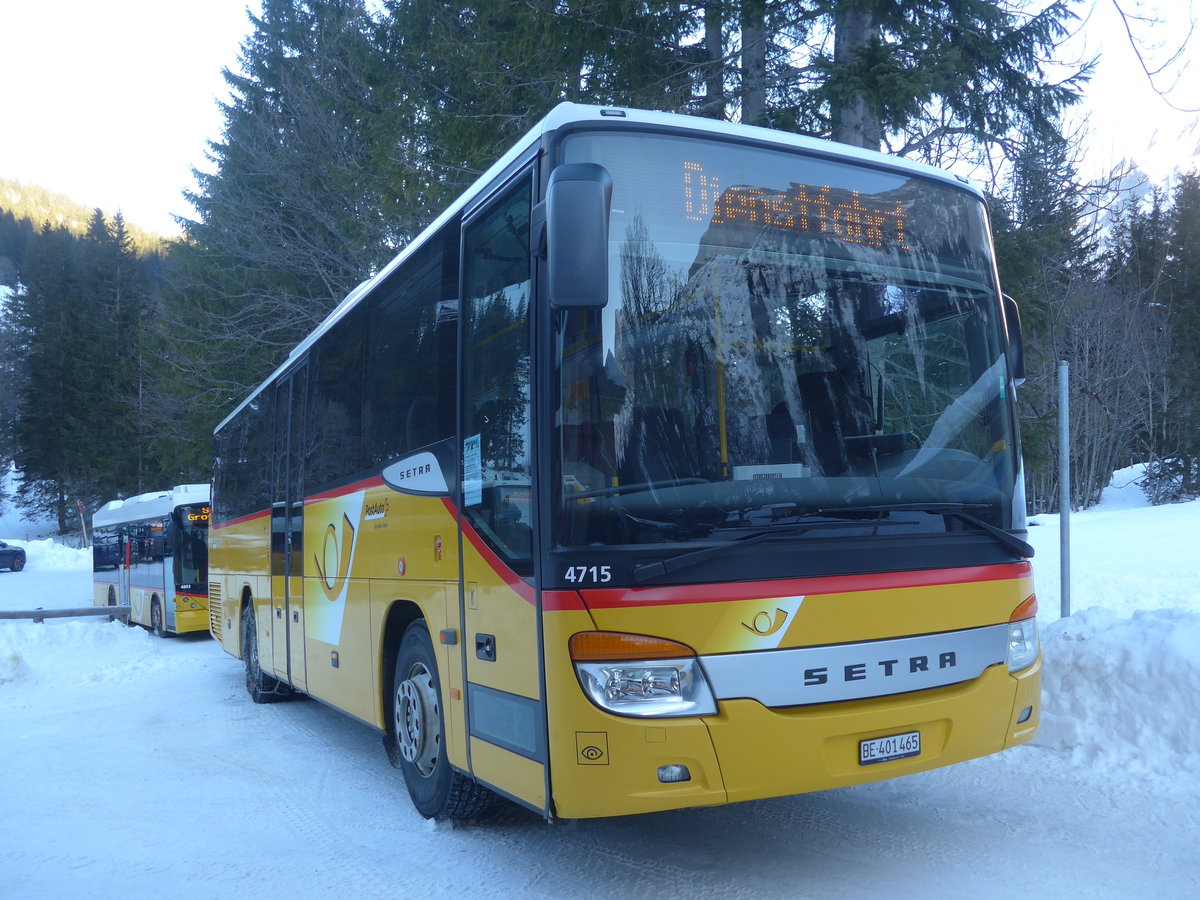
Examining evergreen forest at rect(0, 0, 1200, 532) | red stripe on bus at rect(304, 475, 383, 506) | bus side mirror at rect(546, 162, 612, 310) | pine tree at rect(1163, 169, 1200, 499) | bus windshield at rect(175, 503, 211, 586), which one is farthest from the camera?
pine tree at rect(1163, 169, 1200, 499)

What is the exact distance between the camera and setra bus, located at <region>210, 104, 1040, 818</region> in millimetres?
4039

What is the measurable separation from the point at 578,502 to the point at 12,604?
28119 millimetres

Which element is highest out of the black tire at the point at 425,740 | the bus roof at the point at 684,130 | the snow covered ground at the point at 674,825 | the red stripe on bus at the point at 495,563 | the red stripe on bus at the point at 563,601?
the bus roof at the point at 684,130

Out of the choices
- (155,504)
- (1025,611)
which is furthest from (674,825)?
(155,504)

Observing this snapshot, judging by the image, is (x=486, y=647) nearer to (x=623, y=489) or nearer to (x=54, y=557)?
(x=623, y=489)

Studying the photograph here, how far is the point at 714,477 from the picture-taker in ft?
13.7

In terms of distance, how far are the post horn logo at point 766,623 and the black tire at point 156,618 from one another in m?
18.6

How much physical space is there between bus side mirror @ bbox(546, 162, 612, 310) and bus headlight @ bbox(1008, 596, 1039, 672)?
8.54 feet

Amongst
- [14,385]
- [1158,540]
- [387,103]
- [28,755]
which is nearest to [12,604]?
[387,103]

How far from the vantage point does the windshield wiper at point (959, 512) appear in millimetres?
4324

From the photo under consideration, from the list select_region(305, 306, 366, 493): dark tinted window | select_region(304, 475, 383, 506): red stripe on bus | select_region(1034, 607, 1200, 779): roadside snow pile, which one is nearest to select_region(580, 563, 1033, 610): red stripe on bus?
select_region(1034, 607, 1200, 779): roadside snow pile

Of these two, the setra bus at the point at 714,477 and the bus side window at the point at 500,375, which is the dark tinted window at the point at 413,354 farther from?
the bus side window at the point at 500,375

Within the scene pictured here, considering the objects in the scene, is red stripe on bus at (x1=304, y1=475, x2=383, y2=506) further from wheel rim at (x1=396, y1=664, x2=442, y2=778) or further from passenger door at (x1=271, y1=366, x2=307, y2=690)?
wheel rim at (x1=396, y1=664, x2=442, y2=778)

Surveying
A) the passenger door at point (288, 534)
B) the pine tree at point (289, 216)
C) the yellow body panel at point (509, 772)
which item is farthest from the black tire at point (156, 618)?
the yellow body panel at point (509, 772)
